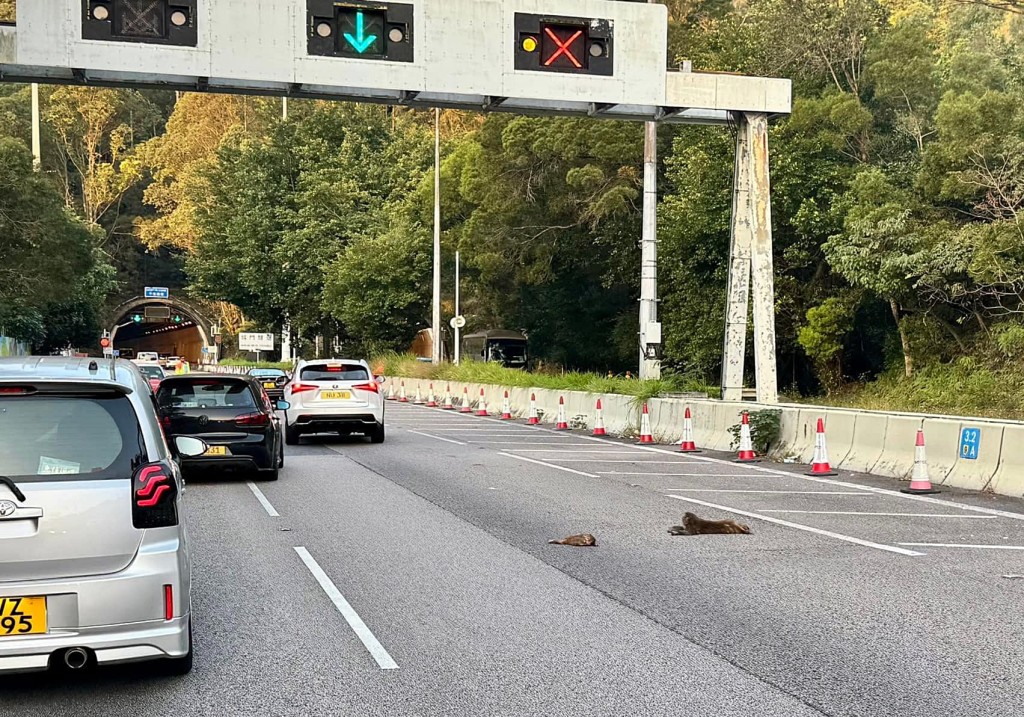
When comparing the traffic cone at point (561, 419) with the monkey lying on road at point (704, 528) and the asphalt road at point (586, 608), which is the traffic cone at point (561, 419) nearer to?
the asphalt road at point (586, 608)

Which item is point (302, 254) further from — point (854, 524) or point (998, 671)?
point (998, 671)

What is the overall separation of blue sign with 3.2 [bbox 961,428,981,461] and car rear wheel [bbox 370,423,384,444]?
12.0m

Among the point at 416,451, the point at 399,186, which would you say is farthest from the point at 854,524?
the point at 399,186

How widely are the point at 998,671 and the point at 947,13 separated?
3346 inches

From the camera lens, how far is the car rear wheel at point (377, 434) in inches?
963

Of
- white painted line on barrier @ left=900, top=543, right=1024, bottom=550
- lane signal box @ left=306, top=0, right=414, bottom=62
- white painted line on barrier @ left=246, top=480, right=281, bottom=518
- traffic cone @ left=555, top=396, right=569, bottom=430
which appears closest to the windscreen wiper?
white painted line on barrier @ left=246, top=480, right=281, bottom=518

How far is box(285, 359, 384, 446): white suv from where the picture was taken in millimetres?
23953

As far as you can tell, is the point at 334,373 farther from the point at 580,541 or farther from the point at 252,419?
the point at 580,541

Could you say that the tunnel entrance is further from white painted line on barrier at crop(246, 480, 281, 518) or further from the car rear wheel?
white painted line on barrier at crop(246, 480, 281, 518)

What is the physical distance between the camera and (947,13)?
83438mm

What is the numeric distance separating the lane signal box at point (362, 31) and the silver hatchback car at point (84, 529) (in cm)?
1697

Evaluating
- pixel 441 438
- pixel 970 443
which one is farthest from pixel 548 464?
pixel 441 438

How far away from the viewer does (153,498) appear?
6.02 metres

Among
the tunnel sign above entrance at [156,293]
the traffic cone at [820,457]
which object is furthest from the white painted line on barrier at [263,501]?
the tunnel sign above entrance at [156,293]
